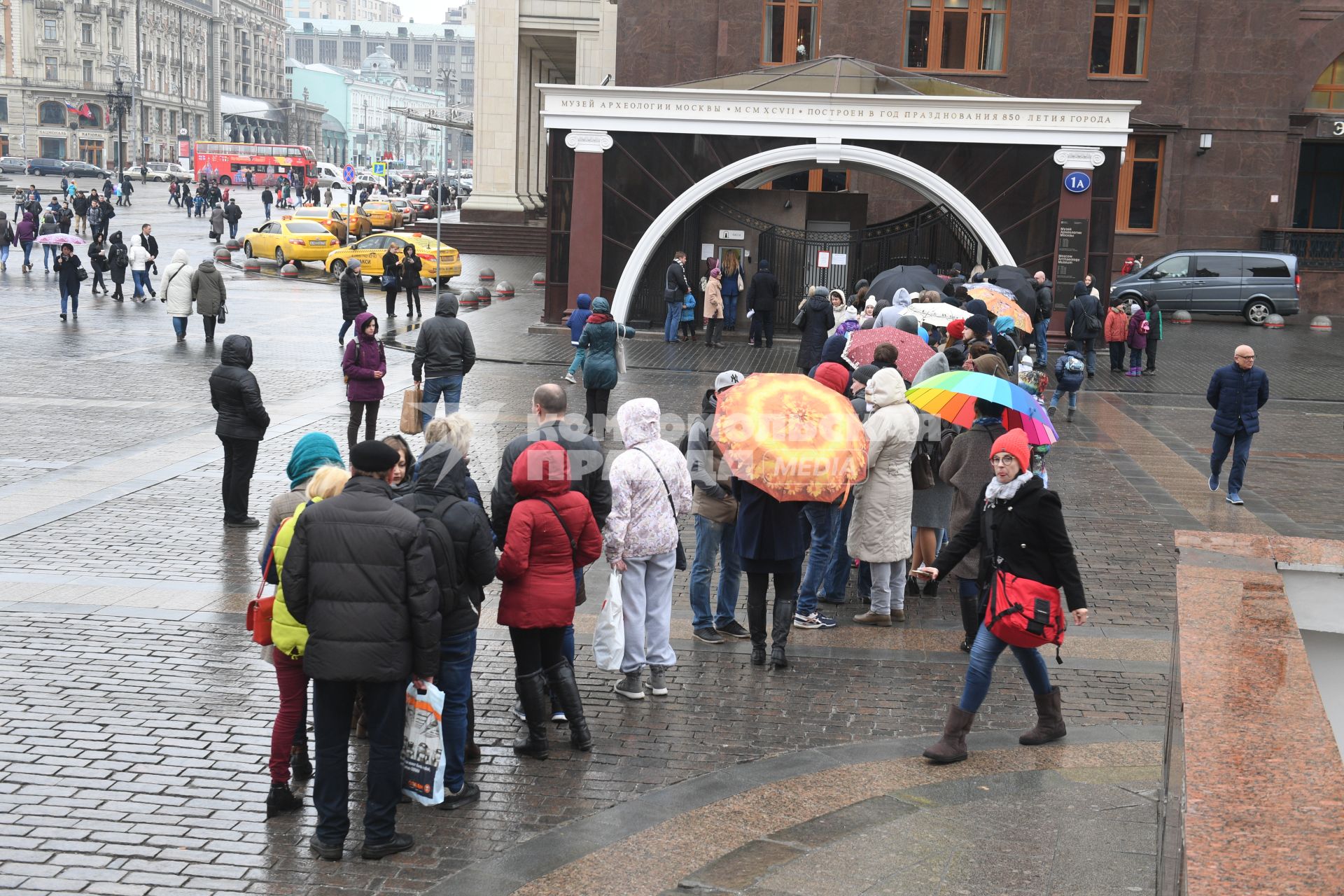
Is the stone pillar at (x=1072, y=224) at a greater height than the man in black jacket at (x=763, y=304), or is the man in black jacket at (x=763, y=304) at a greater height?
the stone pillar at (x=1072, y=224)

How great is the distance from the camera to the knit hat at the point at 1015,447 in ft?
22.6

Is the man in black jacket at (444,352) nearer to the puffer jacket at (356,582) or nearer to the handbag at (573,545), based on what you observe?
the handbag at (573,545)

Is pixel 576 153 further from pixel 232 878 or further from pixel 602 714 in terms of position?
pixel 232 878

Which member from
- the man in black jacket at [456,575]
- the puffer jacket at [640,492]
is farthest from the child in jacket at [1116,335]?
the man in black jacket at [456,575]

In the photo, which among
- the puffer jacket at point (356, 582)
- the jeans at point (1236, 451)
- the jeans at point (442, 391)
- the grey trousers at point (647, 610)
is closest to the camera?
the puffer jacket at point (356, 582)

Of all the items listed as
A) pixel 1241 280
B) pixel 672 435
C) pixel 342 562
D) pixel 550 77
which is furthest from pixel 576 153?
pixel 550 77

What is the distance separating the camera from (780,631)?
8164 millimetres

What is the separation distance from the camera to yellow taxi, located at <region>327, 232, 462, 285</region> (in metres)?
34.7

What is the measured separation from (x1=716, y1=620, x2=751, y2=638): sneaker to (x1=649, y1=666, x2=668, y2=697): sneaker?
3.59 ft

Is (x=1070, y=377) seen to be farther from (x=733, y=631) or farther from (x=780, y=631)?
(x=780, y=631)

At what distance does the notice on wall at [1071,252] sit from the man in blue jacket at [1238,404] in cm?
1213

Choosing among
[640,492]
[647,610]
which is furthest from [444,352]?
[640,492]

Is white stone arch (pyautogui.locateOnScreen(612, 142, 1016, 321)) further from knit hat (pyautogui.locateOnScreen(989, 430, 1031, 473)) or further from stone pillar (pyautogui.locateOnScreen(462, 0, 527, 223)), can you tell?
stone pillar (pyautogui.locateOnScreen(462, 0, 527, 223))

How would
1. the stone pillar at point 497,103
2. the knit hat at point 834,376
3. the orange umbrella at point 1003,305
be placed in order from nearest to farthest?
the knit hat at point 834,376 → the orange umbrella at point 1003,305 → the stone pillar at point 497,103
